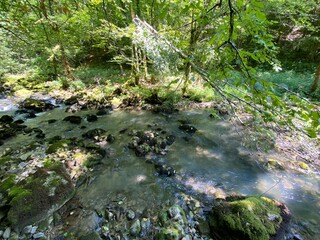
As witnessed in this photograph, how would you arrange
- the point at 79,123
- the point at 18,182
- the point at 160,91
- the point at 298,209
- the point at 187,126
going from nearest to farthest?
the point at 298,209 < the point at 18,182 < the point at 187,126 < the point at 79,123 < the point at 160,91

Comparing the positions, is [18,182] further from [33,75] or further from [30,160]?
[33,75]


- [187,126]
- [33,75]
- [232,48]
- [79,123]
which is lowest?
[33,75]

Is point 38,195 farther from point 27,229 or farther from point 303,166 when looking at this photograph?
point 303,166

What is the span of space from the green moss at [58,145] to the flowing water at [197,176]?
610 millimetres

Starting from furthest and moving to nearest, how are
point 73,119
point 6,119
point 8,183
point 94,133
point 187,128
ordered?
point 6,119 → point 73,119 → point 187,128 → point 94,133 → point 8,183

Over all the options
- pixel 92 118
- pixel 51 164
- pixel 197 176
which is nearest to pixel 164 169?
pixel 197 176

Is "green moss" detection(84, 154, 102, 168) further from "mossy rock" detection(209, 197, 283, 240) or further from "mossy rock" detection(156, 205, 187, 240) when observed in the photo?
"mossy rock" detection(209, 197, 283, 240)

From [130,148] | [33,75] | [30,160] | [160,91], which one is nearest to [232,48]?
[130,148]

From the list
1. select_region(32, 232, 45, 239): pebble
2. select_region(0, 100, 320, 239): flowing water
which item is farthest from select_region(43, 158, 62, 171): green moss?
select_region(32, 232, 45, 239): pebble

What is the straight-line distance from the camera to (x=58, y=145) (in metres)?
5.15

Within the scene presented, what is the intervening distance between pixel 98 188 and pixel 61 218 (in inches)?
31.8

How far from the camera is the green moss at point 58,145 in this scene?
4.97 metres

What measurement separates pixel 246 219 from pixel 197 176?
4.69ft

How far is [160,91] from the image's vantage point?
28.4 feet
